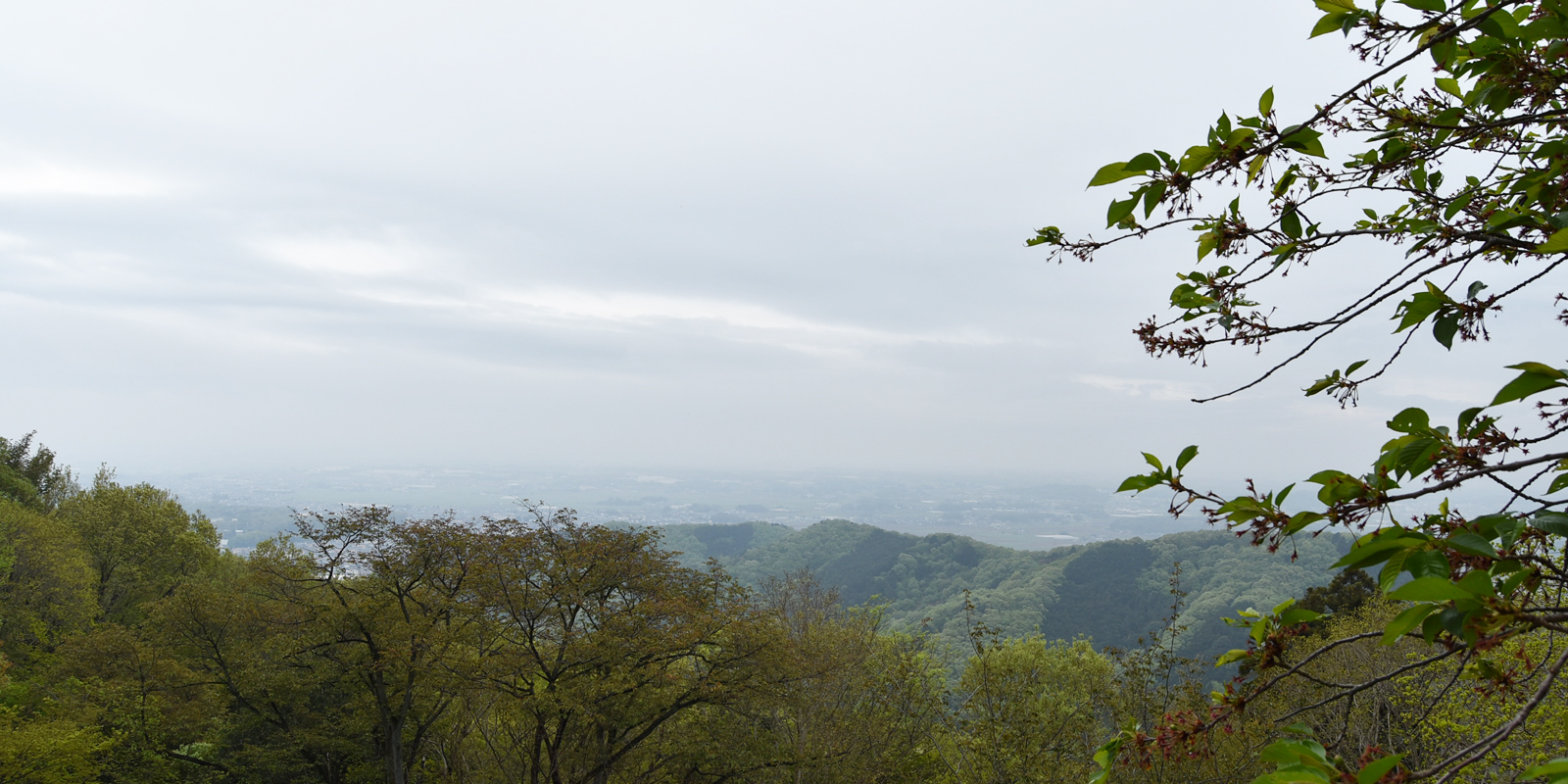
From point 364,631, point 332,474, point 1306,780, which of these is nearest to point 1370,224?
point 1306,780

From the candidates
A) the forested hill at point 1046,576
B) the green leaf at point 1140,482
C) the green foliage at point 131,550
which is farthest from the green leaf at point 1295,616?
the forested hill at point 1046,576

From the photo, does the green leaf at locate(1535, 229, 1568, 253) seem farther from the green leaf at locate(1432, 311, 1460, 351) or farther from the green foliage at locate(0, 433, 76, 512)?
the green foliage at locate(0, 433, 76, 512)

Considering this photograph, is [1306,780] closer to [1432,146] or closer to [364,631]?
[1432,146]

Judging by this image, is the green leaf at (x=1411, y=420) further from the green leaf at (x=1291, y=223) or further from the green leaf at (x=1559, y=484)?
the green leaf at (x=1291, y=223)

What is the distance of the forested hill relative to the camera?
49969 mm

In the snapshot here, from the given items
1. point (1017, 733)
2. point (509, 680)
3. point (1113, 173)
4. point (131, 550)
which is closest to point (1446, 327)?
point (1113, 173)

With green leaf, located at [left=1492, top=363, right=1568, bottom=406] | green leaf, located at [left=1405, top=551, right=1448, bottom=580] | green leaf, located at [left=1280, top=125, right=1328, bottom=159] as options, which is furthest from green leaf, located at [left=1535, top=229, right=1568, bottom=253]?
green leaf, located at [left=1405, top=551, right=1448, bottom=580]

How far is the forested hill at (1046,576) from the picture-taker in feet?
164

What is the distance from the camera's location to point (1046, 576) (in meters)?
62.9

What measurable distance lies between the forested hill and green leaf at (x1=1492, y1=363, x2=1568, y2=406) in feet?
134

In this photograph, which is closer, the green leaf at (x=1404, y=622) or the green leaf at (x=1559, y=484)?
the green leaf at (x=1404, y=622)

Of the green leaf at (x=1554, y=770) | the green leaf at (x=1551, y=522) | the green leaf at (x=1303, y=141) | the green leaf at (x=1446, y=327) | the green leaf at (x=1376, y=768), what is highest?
the green leaf at (x=1303, y=141)

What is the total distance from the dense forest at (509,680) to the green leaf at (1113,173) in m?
8.42

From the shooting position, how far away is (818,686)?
1546cm
